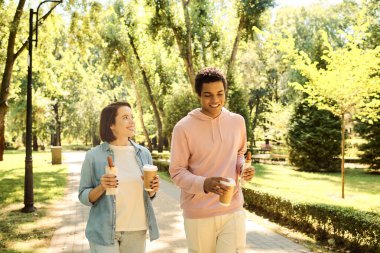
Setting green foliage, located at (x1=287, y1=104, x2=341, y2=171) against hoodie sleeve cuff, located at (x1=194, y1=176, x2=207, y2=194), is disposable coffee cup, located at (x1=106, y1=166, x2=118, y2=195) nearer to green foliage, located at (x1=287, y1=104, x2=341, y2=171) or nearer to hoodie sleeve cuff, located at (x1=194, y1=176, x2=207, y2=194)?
hoodie sleeve cuff, located at (x1=194, y1=176, x2=207, y2=194)

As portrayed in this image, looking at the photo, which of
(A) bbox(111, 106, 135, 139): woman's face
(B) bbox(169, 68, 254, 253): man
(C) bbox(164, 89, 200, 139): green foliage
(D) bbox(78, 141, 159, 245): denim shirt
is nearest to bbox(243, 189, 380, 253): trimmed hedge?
(B) bbox(169, 68, 254, 253): man

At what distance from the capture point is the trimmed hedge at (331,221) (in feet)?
24.8

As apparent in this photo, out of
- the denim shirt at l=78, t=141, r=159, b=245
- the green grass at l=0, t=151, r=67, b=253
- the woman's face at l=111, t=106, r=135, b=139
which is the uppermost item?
the woman's face at l=111, t=106, r=135, b=139

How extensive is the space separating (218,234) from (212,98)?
1106mm

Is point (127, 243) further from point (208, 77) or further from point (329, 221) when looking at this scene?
point (329, 221)

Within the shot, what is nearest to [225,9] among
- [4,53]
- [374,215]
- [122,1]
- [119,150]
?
[122,1]

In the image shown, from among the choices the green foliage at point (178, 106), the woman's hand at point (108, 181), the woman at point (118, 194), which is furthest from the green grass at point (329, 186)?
the green foliage at point (178, 106)

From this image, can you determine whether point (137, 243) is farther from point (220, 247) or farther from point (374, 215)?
point (374, 215)

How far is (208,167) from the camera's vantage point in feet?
11.9

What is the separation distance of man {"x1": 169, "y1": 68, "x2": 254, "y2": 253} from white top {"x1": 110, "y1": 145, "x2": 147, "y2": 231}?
1.10 feet

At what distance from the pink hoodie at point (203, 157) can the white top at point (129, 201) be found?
329 millimetres

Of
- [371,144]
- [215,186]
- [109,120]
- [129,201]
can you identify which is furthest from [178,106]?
[215,186]

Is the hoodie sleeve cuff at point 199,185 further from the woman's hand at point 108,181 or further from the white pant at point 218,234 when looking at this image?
the woman's hand at point 108,181

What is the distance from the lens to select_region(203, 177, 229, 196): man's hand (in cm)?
319
